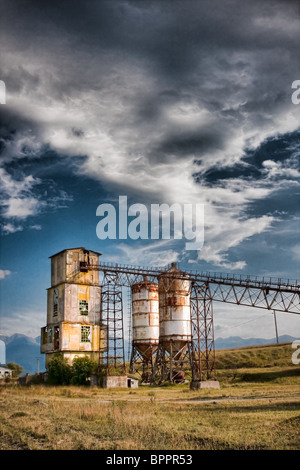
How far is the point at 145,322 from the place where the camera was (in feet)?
175

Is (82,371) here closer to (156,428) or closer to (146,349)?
(146,349)

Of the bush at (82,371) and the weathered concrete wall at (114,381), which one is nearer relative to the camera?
the weathered concrete wall at (114,381)

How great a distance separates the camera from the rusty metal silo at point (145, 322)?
53.2 meters

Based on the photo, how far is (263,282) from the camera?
133ft

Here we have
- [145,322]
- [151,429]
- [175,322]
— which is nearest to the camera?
[151,429]

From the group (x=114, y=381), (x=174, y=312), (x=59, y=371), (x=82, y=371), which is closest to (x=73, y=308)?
(x=59, y=371)

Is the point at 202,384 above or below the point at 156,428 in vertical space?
below

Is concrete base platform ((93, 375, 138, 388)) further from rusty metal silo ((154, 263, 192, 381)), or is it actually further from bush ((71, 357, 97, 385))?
rusty metal silo ((154, 263, 192, 381))

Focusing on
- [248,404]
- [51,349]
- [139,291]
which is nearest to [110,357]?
[51,349]

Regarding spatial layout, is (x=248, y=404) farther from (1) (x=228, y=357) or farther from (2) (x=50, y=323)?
(1) (x=228, y=357)

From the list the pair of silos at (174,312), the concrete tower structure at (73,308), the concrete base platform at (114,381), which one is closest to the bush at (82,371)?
the concrete base platform at (114,381)

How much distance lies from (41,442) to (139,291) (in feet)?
136

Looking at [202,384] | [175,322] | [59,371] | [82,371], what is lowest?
[202,384]

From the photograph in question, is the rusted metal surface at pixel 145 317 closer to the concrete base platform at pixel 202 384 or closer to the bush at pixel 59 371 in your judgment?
the bush at pixel 59 371
